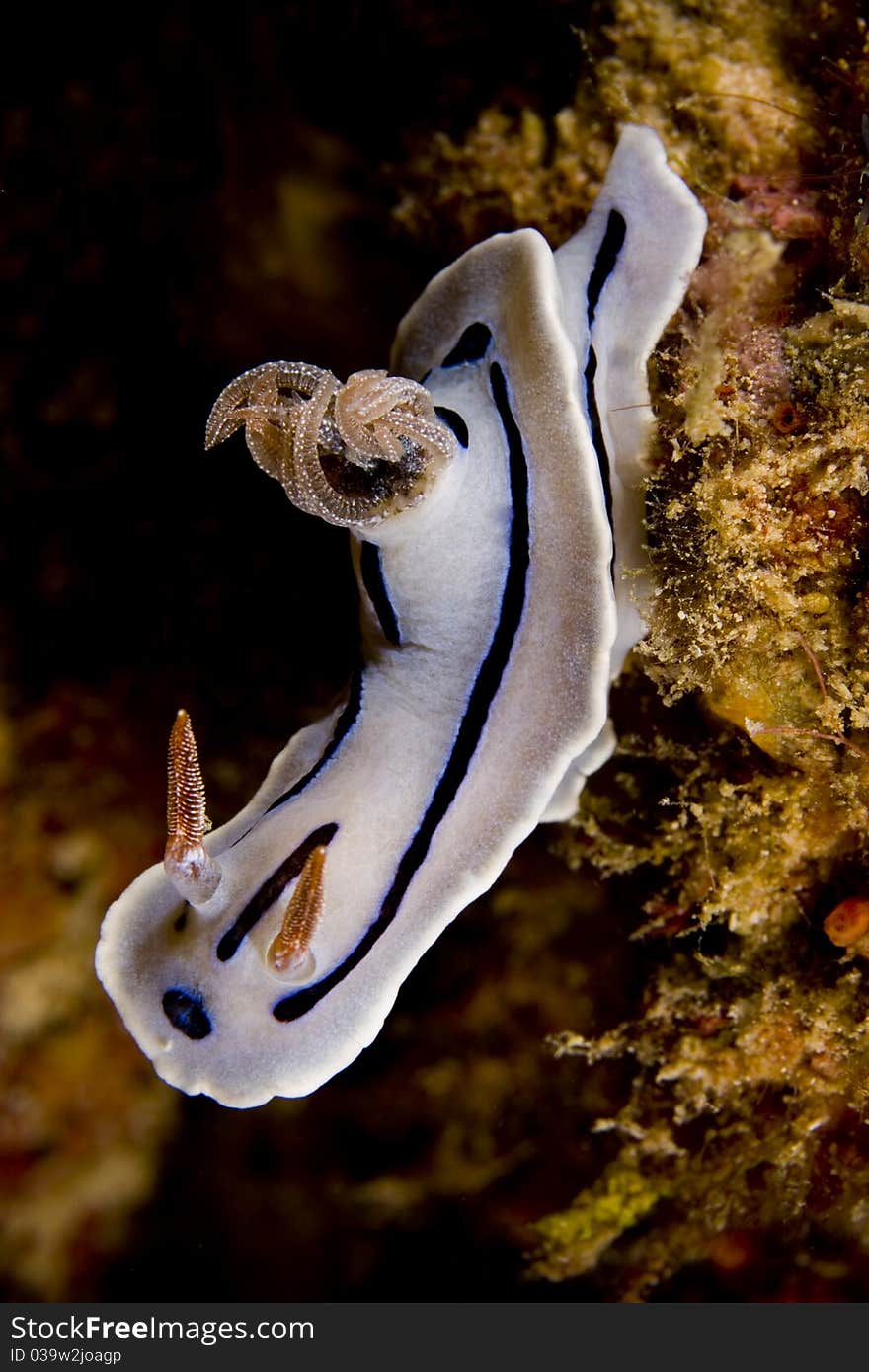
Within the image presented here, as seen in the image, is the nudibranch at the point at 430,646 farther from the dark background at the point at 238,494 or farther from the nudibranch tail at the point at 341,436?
the dark background at the point at 238,494

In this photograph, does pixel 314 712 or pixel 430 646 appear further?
pixel 314 712

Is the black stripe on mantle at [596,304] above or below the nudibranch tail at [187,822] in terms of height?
above

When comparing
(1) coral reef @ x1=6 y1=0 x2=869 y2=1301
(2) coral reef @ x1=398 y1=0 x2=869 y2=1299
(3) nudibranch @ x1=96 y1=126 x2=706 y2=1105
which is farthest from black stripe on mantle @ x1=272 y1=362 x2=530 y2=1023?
(1) coral reef @ x1=6 y1=0 x2=869 y2=1301

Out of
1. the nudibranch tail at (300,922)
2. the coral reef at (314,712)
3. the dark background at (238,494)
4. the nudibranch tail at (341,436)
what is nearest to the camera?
the nudibranch tail at (300,922)

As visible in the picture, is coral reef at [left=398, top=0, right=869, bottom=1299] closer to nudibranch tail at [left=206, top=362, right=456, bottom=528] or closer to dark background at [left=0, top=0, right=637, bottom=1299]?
dark background at [left=0, top=0, right=637, bottom=1299]

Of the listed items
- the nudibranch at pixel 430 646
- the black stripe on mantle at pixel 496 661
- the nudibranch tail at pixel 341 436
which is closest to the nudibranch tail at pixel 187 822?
the nudibranch at pixel 430 646

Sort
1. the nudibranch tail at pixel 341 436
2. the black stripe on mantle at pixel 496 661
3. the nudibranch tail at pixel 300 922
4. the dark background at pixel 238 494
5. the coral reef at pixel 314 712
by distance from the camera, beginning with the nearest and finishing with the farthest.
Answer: the nudibranch tail at pixel 300 922 < the nudibranch tail at pixel 341 436 < the black stripe on mantle at pixel 496 661 < the coral reef at pixel 314 712 < the dark background at pixel 238 494

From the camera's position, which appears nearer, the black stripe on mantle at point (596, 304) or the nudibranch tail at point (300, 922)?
the nudibranch tail at point (300, 922)

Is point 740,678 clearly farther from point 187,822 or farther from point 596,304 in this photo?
point 187,822

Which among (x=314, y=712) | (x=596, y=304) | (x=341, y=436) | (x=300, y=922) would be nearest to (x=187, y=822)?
(x=300, y=922)

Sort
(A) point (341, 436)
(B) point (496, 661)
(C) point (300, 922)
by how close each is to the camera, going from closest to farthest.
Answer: (C) point (300, 922), (A) point (341, 436), (B) point (496, 661)
